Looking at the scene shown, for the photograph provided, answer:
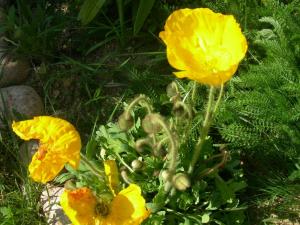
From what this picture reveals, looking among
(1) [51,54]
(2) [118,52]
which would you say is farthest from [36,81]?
(2) [118,52]

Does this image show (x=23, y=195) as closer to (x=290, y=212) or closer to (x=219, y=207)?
(x=219, y=207)

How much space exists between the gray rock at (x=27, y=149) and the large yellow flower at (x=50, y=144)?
90 centimetres

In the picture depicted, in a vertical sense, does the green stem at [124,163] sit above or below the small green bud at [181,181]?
below

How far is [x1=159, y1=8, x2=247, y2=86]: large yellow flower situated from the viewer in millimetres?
1729

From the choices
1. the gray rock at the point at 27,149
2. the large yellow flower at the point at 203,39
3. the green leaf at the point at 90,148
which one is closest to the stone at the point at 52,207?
the gray rock at the point at 27,149

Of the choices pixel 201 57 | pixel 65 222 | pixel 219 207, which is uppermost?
pixel 201 57

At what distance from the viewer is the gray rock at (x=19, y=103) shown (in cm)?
284

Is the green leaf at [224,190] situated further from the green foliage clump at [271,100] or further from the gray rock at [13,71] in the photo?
the gray rock at [13,71]

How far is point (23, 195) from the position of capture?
103 inches

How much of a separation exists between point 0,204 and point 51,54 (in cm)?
86

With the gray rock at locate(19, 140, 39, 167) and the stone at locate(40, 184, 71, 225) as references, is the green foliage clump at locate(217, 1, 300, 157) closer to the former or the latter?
the stone at locate(40, 184, 71, 225)

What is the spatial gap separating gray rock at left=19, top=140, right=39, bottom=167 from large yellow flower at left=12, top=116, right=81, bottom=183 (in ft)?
2.95

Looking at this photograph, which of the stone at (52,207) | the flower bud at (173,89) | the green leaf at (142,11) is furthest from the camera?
the green leaf at (142,11)

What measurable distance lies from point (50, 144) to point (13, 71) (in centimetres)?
138
